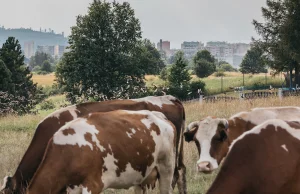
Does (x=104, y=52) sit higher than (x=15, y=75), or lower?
higher

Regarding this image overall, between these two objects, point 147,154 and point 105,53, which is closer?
point 147,154

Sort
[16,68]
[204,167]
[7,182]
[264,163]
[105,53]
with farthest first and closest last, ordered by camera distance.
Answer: [105,53] < [16,68] < [7,182] < [204,167] < [264,163]

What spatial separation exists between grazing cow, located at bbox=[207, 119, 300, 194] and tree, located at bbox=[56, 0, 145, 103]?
37.9 m

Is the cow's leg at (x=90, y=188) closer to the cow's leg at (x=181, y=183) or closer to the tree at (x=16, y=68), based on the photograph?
the cow's leg at (x=181, y=183)

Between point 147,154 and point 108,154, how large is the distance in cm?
80

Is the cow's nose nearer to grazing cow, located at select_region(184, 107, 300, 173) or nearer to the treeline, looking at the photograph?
grazing cow, located at select_region(184, 107, 300, 173)

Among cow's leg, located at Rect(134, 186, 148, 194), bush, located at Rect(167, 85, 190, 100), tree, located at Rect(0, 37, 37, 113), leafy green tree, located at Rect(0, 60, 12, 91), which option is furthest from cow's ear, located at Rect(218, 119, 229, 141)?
tree, located at Rect(0, 37, 37, 113)

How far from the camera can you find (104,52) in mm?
46094

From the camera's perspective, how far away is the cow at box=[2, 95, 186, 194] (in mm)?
7195

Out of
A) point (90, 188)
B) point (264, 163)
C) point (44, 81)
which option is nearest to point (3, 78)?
point (90, 188)

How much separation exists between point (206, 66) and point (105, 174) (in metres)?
78.6

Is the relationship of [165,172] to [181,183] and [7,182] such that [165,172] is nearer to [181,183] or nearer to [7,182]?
[181,183]

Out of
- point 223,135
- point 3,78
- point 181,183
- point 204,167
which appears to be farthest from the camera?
point 3,78

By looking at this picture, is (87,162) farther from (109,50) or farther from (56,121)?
(109,50)
